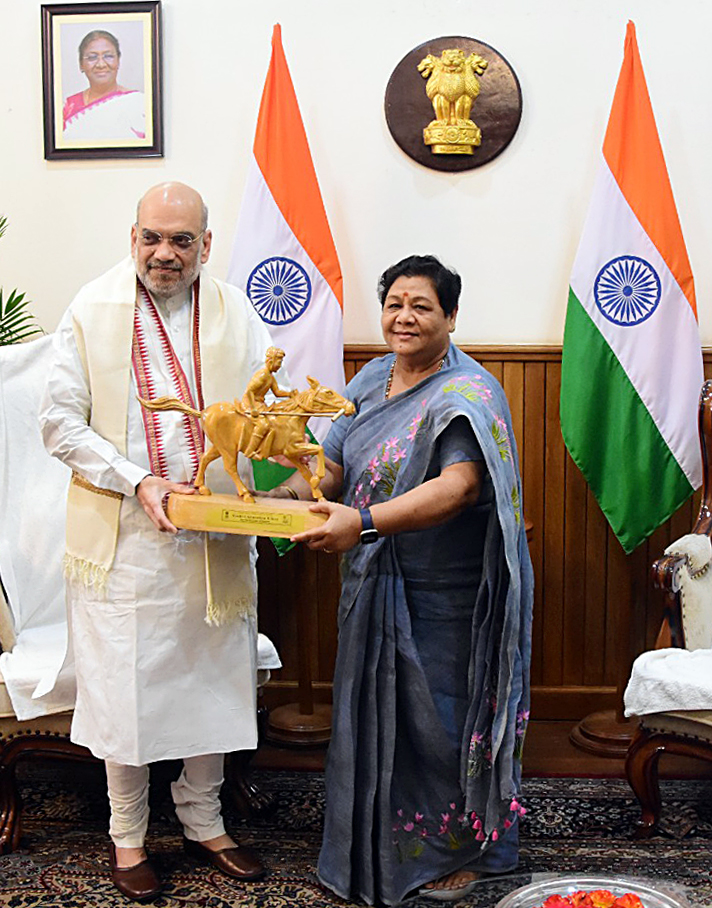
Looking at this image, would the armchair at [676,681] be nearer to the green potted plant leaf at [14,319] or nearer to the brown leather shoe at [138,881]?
the brown leather shoe at [138,881]

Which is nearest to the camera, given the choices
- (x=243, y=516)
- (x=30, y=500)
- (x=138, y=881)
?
(x=243, y=516)

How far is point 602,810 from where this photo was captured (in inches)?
125

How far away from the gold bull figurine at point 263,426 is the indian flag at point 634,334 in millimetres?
1415

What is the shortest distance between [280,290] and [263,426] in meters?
1.35

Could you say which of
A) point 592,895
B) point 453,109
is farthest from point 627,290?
point 592,895

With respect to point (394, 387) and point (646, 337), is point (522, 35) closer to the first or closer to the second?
point (646, 337)

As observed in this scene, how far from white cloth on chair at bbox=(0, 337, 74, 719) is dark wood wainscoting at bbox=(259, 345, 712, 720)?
82 centimetres

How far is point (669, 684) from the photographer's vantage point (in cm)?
295

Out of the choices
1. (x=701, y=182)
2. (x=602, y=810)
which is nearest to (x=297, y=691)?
(x=602, y=810)

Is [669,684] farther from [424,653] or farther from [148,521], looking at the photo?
[148,521]

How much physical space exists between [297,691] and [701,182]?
7.30 feet

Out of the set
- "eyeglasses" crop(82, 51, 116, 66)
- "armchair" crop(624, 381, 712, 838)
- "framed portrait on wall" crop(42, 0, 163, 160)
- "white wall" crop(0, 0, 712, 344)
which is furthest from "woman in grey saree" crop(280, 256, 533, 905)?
"eyeglasses" crop(82, 51, 116, 66)

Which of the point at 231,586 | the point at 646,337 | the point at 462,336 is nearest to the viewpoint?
the point at 231,586

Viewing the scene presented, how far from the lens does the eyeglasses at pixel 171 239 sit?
8.31 feet
